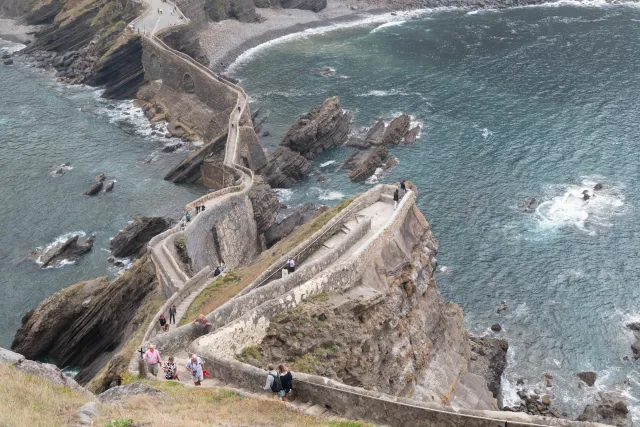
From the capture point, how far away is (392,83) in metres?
92.3

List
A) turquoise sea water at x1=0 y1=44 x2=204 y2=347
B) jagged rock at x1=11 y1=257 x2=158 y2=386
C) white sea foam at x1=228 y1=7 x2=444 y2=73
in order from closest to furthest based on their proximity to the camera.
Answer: jagged rock at x1=11 y1=257 x2=158 y2=386
turquoise sea water at x1=0 y1=44 x2=204 y2=347
white sea foam at x1=228 y1=7 x2=444 y2=73

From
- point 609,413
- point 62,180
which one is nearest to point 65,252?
point 62,180

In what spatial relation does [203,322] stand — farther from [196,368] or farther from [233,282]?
[233,282]

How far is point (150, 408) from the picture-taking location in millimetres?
19391

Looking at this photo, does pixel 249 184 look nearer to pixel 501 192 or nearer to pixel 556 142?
pixel 501 192

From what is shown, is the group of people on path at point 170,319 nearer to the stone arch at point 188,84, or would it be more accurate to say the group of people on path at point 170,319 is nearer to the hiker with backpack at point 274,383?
the hiker with backpack at point 274,383

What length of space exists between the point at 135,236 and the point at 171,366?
32701mm

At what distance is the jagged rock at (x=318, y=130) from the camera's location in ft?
240

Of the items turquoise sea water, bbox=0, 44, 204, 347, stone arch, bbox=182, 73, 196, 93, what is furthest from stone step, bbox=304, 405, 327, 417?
stone arch, bbox=182, 73, 196, 93

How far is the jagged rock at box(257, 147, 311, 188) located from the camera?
6794cm

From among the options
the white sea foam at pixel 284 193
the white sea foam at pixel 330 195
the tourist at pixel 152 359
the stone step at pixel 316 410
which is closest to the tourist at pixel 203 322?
the tourist at pixel 152 359

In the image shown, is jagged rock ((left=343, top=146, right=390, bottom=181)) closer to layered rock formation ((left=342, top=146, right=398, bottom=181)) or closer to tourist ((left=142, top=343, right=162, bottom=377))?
layered rock formation ((left=342, top=146, right=398, bottom=181))

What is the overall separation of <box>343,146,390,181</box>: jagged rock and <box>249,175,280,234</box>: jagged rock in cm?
1221

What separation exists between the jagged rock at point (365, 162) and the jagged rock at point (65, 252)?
85.5ft
